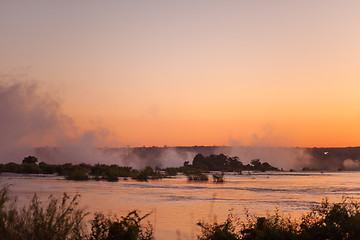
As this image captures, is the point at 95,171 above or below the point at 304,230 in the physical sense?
above

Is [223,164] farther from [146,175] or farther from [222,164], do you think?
[146,175]

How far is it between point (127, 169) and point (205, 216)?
136ft

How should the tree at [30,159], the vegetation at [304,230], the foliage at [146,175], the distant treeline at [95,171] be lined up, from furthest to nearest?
the tree at [30,159] → the foliage at [146,175] → the distant treeline at [95,171] → the vegetation at [304,230]

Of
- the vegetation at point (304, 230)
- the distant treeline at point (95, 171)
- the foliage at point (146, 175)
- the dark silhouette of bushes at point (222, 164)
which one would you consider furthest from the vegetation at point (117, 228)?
the dark silhouette of bushes at point (222, 164)

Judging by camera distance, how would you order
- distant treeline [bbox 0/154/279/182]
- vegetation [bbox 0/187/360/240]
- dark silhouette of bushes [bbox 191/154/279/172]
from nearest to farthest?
vegetation [bbox 0/187/360/240] < distant treeline [bbox 0/154/279/182] < dark silhouette of bushes [bbox 191/154/279/172]

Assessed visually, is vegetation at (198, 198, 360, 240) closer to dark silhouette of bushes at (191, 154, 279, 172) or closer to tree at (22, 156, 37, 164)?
tree at (22, 156, 37, 164)

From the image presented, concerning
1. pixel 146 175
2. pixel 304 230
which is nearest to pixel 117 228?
pixel 304 230

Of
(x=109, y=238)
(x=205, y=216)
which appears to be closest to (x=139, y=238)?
(x=109, y=238)

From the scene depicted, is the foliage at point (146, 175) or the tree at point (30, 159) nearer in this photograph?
the foliage at point (146, 175)

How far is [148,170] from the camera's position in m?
55.2

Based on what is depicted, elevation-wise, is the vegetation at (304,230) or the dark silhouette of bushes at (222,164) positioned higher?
the dark silhouette of bushes at (222,164)

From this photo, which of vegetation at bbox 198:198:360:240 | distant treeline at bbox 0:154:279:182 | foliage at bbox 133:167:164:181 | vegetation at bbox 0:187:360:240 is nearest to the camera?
vegetation at bbox 0:187:360:240

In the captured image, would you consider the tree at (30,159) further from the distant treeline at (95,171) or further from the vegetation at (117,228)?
the vegetation at (117,228)

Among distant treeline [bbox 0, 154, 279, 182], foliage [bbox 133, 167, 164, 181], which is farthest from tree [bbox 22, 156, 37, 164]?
foliage [bbox 133, 167, 164, 181]
